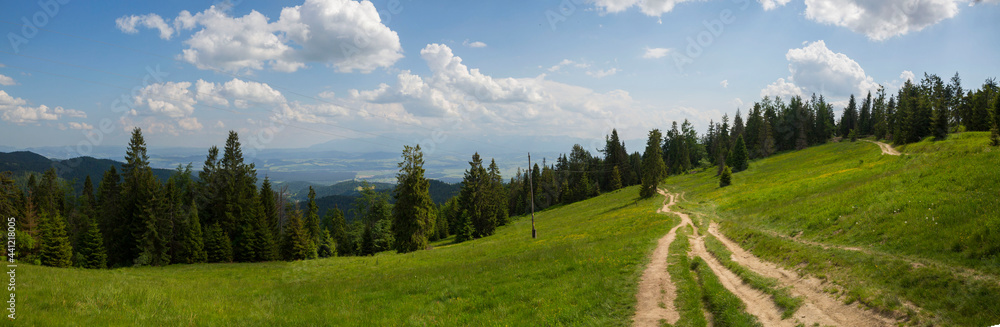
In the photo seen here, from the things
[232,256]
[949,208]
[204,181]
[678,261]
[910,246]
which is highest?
[204,181]

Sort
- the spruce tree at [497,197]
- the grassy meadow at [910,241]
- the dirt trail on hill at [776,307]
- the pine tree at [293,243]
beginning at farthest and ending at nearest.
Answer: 1. the spruce tree at [497,197]
2. the pine tree at [293,243]
3. the dirt trail on hill at [776,307]
4. the grassy meadow at [910,241]

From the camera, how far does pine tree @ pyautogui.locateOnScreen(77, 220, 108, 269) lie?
43.7 meters

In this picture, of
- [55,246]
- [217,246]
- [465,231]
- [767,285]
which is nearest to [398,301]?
[767,285]

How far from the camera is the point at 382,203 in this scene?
254 feet

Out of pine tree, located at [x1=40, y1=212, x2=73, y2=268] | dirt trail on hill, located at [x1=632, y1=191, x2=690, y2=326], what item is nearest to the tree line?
pine tree, located at [x1=40, y1=212, x2=73, y2=268]

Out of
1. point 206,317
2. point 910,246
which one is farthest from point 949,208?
point 206,317

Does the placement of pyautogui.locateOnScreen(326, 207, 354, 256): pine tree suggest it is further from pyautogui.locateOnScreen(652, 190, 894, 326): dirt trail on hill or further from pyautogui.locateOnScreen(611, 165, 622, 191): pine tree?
pyautogui.locateOnScreen(611, 165, 622, 191): pine tree

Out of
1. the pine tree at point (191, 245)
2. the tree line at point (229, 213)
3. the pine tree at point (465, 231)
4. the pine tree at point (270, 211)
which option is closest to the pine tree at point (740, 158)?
the tree line at point (229, 213)

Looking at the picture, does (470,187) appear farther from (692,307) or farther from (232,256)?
(692,307)

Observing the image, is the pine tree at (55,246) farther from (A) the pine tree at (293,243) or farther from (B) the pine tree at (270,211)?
(A) the pine tree at (293,243)

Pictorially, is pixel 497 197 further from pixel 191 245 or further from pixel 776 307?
pixel 776 307

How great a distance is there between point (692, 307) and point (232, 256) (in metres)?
58.7

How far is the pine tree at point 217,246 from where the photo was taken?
1954 inches

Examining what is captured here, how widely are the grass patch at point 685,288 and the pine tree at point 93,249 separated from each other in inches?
2439
